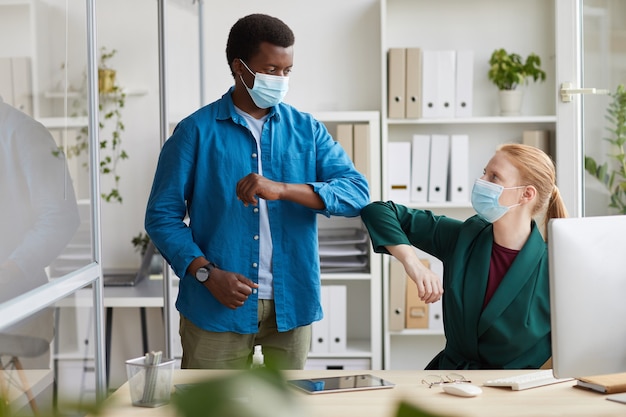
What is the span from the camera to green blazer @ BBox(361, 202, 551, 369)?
199 cm

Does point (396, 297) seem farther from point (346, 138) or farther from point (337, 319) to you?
point (346, 138)

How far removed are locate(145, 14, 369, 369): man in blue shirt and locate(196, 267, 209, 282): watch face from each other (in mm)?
10

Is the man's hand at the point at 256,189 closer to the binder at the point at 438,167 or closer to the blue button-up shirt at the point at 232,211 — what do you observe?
the blue button-up shirt at the point at 232,211

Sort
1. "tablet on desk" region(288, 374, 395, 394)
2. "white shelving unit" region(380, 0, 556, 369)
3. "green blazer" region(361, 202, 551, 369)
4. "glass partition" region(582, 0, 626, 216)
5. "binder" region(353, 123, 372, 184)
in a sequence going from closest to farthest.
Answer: "tablet on desk" region(288, 374, 395, 394)
"green blazer" region(361, 202, 551, 369)
"glass partition" region(582, 0, 626, 216)
"binder" region(353, 123, 372, 184)
"white shelving unit" region(380, 0, 556, 369)

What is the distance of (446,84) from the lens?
3.66 metres

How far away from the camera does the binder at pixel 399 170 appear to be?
370 centimetres

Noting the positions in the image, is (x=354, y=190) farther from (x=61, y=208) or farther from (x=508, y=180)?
(x=61, y=208)

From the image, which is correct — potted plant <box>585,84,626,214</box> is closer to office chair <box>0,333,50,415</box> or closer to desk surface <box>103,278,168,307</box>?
desk surface <box>103,278,168,307</box>

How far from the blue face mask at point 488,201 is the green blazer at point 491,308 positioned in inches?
1.2

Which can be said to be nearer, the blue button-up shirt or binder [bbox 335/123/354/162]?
the blue button-up shirt

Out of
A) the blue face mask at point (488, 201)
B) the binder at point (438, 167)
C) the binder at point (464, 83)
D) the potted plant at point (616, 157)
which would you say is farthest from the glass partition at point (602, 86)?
the blue face mask at point (488, 201)

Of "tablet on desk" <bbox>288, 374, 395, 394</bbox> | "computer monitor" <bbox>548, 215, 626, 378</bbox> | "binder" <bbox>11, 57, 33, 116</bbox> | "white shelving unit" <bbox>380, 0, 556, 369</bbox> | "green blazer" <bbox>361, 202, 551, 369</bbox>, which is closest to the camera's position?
"computer monitor" <bbox>548, 215, 626, 378</bbox>

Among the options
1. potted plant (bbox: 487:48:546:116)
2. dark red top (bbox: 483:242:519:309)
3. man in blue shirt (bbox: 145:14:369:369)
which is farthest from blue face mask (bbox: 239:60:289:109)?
potted plant (bbox: 487:48:546:116)

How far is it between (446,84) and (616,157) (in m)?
0.80
